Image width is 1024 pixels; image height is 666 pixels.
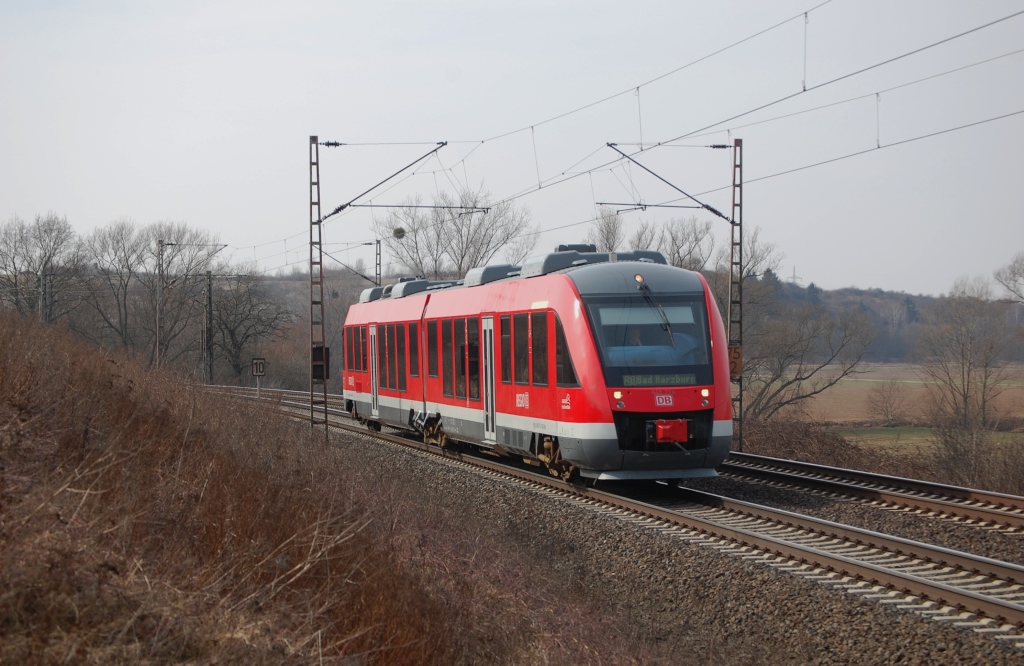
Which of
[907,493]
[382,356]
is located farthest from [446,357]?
[907,493]

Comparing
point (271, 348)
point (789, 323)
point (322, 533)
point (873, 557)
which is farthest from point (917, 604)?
point (271, 348)

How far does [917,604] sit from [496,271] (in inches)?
426

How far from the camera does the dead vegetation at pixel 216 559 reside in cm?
455

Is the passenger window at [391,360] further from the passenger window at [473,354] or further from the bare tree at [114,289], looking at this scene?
the bare tree at [114,289]

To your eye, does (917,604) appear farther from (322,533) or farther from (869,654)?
(322,533)

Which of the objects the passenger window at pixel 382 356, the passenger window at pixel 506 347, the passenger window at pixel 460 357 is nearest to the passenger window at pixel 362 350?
the passenger window at pixel 382 356

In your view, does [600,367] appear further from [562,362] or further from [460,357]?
[460,357]

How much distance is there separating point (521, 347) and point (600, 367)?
7.85 ft

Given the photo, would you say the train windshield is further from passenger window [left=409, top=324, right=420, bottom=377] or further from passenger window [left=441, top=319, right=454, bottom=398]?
passenger window [left=409, top=324, right=420, bottom=377]

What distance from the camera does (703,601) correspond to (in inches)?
348

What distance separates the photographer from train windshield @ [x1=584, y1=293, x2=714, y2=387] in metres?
13.0

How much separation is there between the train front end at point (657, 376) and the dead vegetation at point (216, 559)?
8.32ft

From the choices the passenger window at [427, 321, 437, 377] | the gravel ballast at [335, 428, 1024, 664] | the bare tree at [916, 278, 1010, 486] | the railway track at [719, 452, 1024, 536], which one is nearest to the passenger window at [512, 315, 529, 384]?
the gravel ballast at [335, 428, 1024, 664]

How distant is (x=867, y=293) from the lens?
5600 inches
